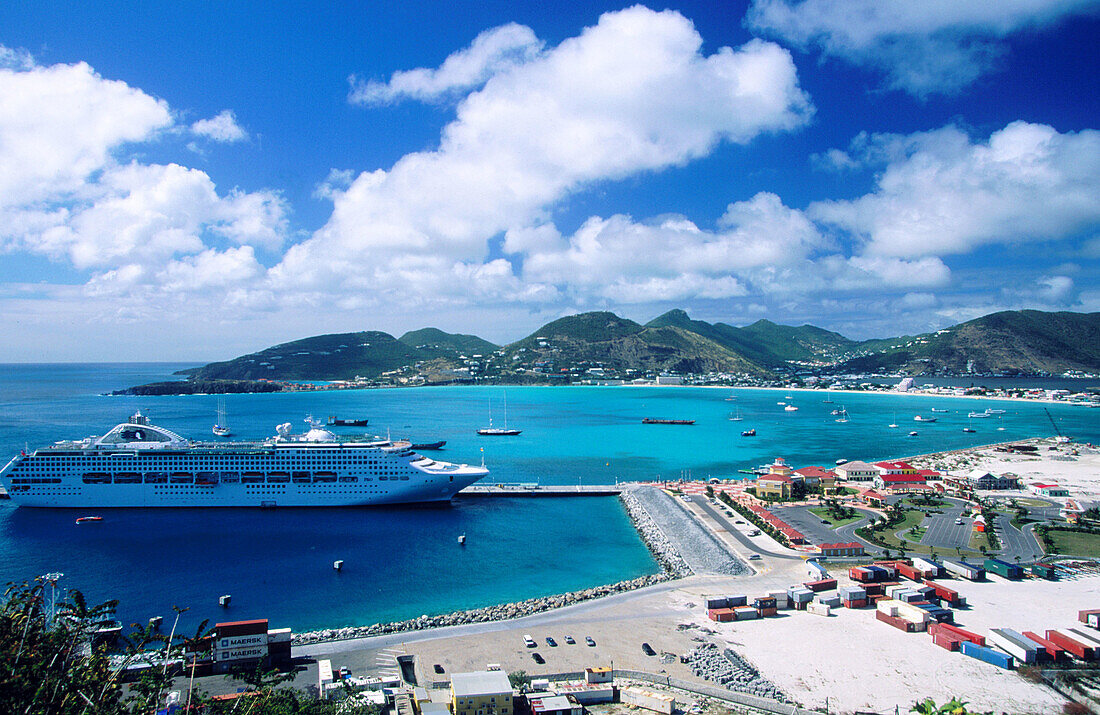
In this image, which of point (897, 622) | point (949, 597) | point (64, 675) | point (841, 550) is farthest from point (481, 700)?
point (841, 550)

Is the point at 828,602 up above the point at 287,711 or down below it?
below

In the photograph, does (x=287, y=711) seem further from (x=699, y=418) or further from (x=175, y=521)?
(x=699, y=418)

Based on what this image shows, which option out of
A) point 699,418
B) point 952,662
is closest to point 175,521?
point 952,662

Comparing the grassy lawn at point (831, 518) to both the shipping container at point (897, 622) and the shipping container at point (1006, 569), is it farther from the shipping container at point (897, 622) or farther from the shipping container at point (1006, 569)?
the shipping container at point (897, 622)

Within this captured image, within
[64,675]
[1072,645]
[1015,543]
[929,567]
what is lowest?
[1015,543]

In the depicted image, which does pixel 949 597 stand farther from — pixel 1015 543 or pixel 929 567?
pixel 1015 543

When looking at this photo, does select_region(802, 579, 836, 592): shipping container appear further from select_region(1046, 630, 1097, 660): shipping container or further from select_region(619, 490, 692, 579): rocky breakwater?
select_region(1046, 630, 1097, 660): shipping container
